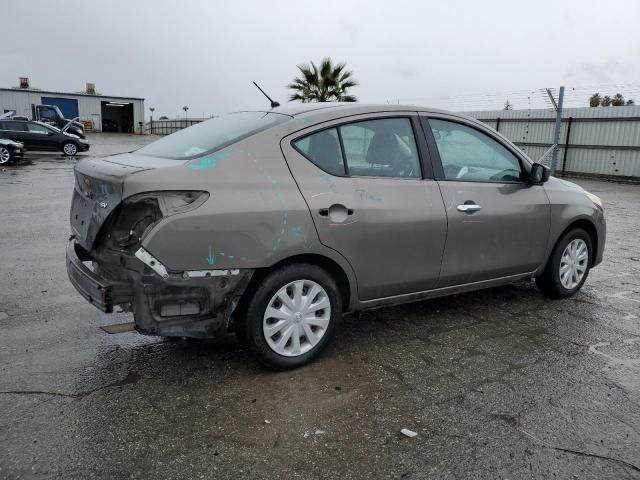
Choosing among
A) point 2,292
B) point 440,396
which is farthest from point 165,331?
point 2,292

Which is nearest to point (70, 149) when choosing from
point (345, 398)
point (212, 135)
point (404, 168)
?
point (212, 135)

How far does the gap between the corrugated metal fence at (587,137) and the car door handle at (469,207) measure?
55.8 feet

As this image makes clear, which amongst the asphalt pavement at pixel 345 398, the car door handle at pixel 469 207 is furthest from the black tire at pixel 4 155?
the car door handle at pixel 469 207

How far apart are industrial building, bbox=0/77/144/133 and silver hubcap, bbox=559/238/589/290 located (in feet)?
145

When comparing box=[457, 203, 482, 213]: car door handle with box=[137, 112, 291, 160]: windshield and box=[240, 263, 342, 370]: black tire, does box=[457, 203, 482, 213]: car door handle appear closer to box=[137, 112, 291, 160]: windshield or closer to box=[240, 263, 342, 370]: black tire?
box=[240, 263, 342, 370]: black tire

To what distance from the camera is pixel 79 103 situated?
4653 cm

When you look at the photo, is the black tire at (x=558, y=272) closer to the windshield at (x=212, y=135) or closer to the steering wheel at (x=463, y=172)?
the steering wheel at (x=463, y=172)

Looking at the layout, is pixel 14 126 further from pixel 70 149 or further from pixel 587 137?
pixel 587 137

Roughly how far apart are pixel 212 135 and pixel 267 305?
1203 millimetres

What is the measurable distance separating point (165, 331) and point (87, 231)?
0.77 m

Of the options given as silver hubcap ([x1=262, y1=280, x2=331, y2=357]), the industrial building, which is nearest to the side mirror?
silver hubcap ([x1=262, y1=280, x2=331, y2=357])

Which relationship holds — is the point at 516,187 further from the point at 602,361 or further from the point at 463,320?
the point at 602,361

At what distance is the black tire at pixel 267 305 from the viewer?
119 inches

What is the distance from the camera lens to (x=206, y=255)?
285cm
